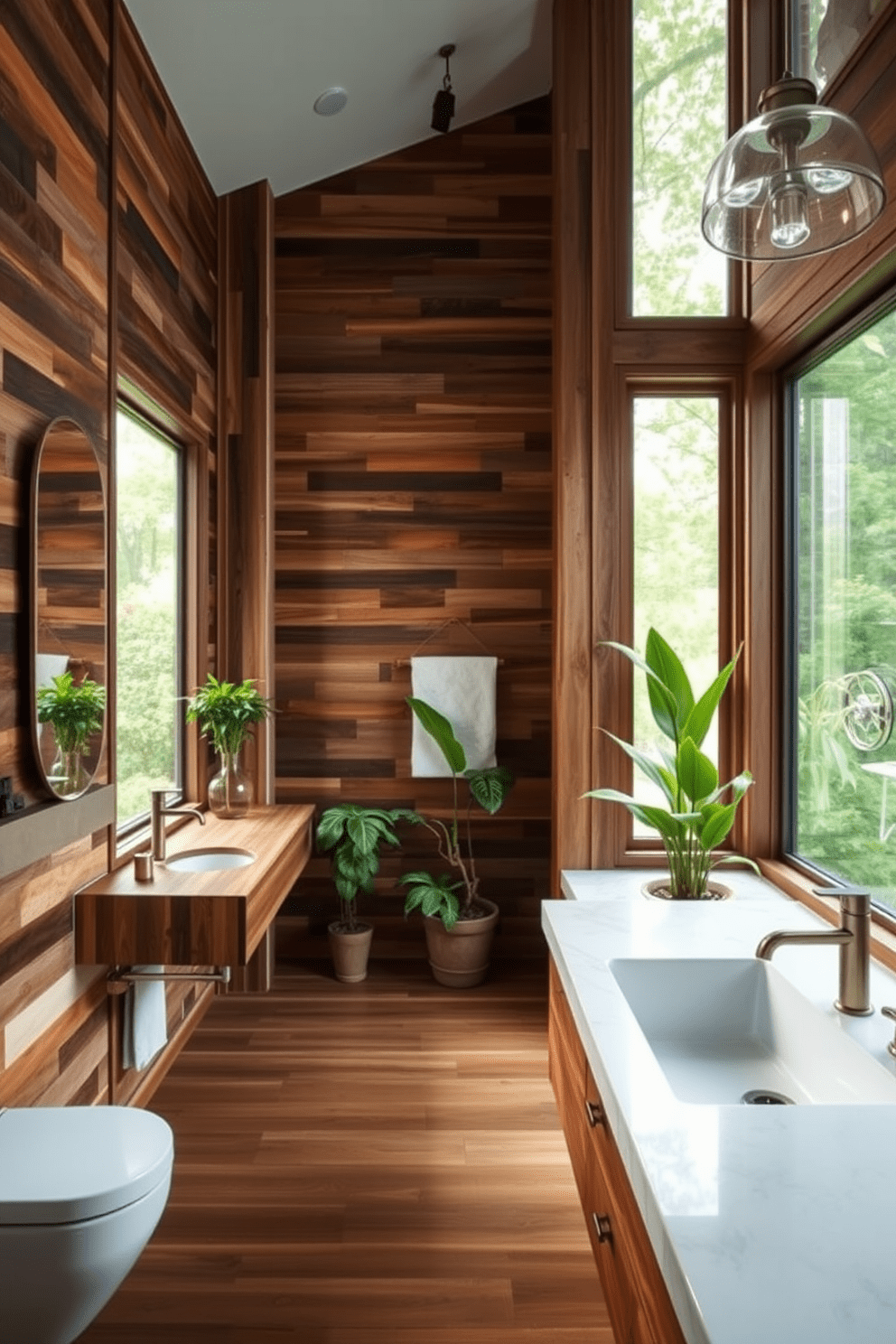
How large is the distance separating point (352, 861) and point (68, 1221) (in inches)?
80.1

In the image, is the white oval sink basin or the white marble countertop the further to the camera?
the white oval sink basin

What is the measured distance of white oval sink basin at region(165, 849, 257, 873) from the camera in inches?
103

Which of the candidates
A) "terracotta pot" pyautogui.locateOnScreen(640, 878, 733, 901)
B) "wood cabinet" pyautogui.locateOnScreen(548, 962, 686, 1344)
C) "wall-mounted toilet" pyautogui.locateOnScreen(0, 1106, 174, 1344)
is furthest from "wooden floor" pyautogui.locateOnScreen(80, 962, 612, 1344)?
"terracotta pot" pyautogui.locateOnScreen(640, 878, 733, 901)

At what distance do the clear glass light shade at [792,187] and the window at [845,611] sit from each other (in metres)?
0.63

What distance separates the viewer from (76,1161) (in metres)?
1.49

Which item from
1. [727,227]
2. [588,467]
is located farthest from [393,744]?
[727,227]

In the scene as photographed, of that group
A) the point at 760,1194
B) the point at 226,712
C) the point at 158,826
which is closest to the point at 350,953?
the point at 226,712

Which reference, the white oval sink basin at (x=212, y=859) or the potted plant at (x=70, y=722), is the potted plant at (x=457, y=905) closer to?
the white oval sink basin at (x=212, y=859)

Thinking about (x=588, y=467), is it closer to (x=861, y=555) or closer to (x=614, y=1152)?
(x=861, y=555)

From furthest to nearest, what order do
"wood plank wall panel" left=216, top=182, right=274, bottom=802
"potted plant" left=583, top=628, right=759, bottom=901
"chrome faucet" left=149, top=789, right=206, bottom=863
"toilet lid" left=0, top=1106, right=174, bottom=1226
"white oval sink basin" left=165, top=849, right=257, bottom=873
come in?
"wood plank wall panel" left=216, top=182, right=274, bottom=802
"white oval sink basin" left=165, top=849, right=257, bottom=873
"chrome faucet" left=149, top=789, right=206, bottom=863
"potted plant" left=583, top=628, right=759, bottom=901
"toilet lid" left=0, top=1106, right=174, bottom=1226

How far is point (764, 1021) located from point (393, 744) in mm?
2175

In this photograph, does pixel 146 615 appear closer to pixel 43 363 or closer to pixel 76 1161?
pixel 43 363

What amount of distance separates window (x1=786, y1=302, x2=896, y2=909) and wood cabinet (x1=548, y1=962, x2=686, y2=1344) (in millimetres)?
764

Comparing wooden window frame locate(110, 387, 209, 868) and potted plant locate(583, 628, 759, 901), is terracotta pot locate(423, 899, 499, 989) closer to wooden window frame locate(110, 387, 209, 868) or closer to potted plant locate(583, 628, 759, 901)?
wooden window frame locate(110, 387, 209, 868)
